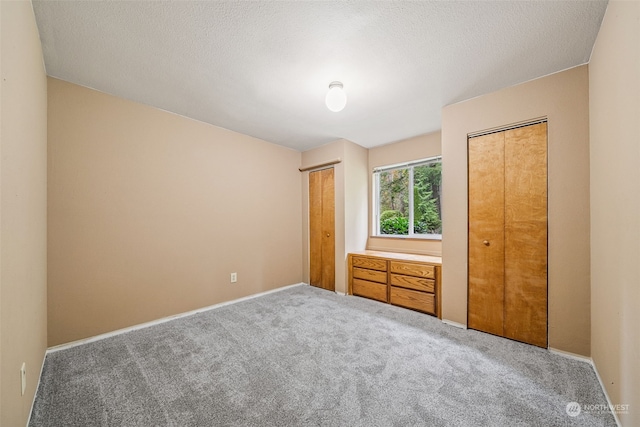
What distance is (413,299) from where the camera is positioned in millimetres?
3020

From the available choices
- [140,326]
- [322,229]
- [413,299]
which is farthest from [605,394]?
[140,326]

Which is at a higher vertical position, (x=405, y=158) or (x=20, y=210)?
(x=405, y=158)

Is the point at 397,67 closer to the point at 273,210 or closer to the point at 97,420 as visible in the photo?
the point at 273,210

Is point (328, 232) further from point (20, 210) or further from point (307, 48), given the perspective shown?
point (20, 210)

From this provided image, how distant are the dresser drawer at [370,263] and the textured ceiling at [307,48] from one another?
2.02 metres

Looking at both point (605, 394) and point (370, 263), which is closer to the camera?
point (605, 394)

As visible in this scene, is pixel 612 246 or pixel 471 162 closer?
pixel 612 246

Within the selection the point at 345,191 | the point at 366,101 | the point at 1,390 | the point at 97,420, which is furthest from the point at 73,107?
the point at 345,191

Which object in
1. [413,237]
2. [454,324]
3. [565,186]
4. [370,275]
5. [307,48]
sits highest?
[307,48]

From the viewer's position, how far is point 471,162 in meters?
2.53

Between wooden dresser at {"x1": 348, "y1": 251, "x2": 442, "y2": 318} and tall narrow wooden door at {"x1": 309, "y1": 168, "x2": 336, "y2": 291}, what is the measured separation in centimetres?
39

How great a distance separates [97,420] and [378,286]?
291cm

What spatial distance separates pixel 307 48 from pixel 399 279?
2756 millimetres

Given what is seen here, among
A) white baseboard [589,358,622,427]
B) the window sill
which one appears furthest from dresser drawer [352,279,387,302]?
white baseboard [589,358,622,427]
